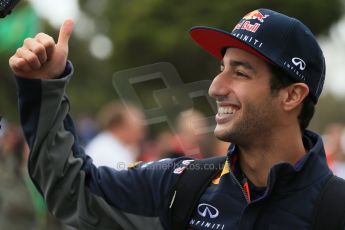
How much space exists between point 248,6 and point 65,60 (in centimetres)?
1870

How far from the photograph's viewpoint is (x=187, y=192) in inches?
136

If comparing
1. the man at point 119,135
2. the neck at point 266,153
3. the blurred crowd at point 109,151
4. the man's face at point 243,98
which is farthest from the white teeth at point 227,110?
the man at point 119,135

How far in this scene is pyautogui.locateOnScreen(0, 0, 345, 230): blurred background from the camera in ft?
25.2

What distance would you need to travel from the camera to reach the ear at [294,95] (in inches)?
143

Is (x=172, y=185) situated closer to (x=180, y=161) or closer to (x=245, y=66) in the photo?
(x=180, y=161)

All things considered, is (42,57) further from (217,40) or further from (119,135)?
(119,135)

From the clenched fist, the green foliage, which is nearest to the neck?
the clenched fist

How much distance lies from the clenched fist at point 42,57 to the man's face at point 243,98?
0.73 metres

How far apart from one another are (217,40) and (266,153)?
59 cm

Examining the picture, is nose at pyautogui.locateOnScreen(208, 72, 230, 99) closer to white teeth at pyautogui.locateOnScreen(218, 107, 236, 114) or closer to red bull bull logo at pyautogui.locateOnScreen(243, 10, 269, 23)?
white teeth at pyautogui.locateOnScreen(218, 107, 236, 114)

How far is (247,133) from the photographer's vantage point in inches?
140

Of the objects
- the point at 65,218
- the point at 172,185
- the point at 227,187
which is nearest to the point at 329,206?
the point at 227,187

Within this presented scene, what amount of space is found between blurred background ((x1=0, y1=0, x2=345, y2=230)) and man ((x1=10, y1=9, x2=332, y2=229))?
1.77 ft

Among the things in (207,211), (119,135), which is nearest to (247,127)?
(207,211)
